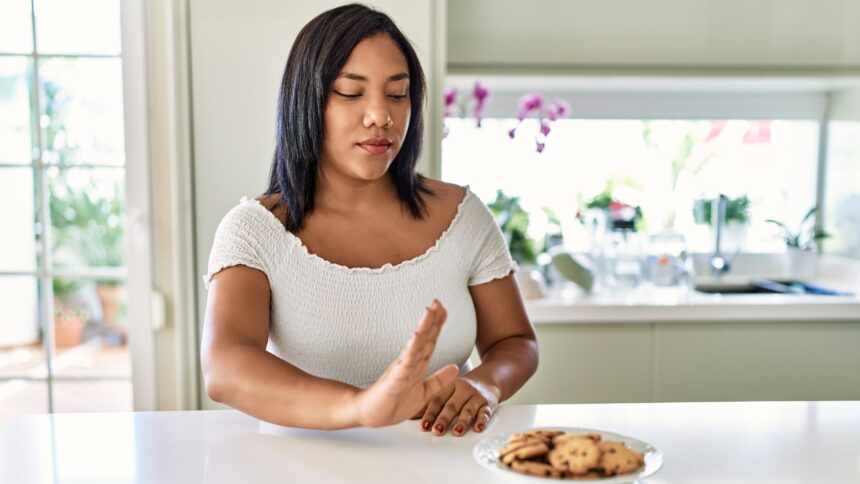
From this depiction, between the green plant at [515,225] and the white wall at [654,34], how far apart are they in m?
0.45

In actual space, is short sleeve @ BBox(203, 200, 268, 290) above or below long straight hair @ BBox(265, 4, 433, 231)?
below

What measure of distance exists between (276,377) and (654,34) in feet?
6.07

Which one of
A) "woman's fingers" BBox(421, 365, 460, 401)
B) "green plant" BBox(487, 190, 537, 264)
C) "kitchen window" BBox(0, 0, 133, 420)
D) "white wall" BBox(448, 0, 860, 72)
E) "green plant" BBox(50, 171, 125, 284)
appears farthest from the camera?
"green plant" BBox(50, 171, 125, 284)

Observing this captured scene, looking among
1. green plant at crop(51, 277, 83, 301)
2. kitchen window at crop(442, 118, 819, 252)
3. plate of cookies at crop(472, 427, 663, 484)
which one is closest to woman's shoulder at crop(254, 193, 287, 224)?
plate of cookies at crop(472, 427, 663, 484)

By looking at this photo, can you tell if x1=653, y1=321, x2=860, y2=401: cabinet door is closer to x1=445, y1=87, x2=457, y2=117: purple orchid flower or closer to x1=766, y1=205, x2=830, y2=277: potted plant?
x1=766, y1=205, x2=830, y2=277: potted plant

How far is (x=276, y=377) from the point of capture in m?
1.18

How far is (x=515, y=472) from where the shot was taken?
945 millimetres

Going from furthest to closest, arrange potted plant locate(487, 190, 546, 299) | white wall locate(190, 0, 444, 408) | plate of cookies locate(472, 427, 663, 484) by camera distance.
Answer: potted plant locate(487, 190, 546, 299), white wall locate(190, 0, 444, 408), plate of cookies locate(472, 427, 663, 484)

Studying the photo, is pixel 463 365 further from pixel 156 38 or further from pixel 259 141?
pixel 156 38

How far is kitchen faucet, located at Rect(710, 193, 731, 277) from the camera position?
2.92m

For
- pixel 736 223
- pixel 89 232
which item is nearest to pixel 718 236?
pixel 736 223

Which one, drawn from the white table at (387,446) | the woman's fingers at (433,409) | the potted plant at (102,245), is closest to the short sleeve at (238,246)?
the white table at (387,446)

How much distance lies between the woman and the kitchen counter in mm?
811

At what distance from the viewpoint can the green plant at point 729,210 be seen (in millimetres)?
2992
